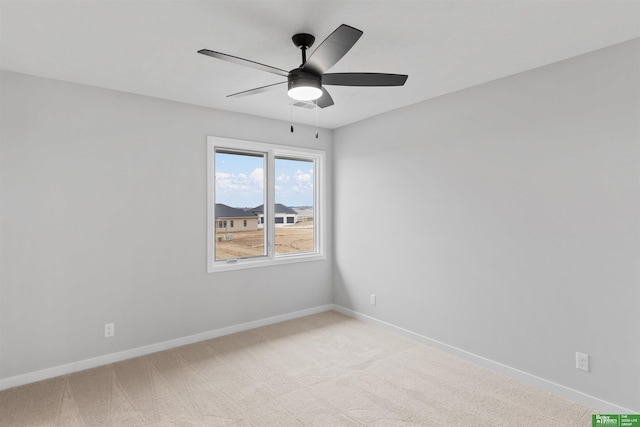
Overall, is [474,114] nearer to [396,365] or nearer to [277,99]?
[277,99]

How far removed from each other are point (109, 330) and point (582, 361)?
399 centimetres

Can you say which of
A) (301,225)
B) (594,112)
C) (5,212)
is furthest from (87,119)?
(594,112)

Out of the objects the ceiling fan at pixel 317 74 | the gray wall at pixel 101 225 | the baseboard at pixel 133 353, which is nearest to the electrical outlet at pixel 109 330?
the gray wall at pixel 101 225

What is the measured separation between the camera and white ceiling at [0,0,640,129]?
75.5 inches

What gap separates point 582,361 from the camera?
8.17ft

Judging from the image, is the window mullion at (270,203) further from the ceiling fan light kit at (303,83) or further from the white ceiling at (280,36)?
the ceiling fan light kit at (303,83)

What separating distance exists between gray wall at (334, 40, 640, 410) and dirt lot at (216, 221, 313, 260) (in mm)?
1100

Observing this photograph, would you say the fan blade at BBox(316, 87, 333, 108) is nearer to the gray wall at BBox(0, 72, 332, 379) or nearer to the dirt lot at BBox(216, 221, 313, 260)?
the gray wall at BBox(0, 72, 332, 379)

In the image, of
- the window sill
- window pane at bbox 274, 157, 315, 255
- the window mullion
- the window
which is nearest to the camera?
the window sill

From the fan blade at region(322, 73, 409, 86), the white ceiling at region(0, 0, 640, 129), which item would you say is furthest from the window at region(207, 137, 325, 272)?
the fan blade at region(322, 73, 409, 86)

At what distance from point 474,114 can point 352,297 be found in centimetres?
267

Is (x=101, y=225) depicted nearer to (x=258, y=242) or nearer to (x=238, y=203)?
(x=238, y=203)

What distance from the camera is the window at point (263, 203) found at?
13.0ft

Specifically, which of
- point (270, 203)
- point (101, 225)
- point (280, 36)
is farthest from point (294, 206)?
point (280, 36)
